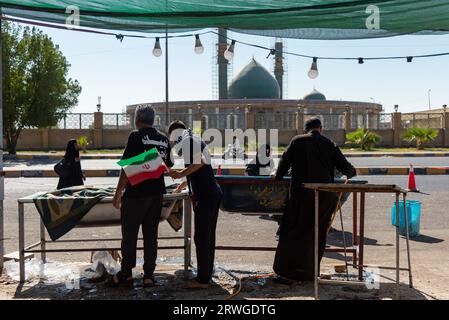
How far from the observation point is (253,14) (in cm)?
532

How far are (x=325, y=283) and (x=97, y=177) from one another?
15.0 meters

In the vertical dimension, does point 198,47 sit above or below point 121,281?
above

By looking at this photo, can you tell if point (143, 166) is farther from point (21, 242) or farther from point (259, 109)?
point (259, 109)

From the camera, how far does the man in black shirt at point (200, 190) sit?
5207 mm

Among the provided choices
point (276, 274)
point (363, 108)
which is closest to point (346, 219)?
point (276, 274)

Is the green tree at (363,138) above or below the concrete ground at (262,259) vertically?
above

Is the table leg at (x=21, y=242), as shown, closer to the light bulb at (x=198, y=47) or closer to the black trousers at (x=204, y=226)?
the black trousers at (x=204, y=226)

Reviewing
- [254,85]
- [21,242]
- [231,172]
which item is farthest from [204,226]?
[254,85]

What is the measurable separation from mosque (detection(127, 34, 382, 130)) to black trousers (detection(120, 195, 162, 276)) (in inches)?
1063

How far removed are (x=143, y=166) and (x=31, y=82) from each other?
30.9m

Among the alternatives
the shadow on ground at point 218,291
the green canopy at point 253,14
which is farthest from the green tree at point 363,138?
the shadow on ground at point 218,291

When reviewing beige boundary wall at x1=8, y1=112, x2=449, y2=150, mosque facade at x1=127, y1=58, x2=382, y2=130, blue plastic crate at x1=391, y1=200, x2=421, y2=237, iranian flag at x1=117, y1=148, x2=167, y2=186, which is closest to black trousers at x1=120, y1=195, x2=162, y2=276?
iranian flag at x1=117, y1=148, x2=167, y2=186

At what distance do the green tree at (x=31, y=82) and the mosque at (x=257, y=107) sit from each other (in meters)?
7.04
